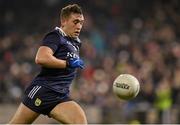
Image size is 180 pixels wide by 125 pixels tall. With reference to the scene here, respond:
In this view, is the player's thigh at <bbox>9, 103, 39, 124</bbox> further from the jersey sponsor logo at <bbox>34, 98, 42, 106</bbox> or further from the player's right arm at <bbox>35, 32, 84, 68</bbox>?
the player's right arm at <bbox>35, 32, 84, 68</bbox>

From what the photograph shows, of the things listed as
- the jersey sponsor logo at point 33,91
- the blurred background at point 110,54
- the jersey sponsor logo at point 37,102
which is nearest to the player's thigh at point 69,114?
the jersey sponsor logo at point 37,102

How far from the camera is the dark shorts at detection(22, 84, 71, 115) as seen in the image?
343 inches

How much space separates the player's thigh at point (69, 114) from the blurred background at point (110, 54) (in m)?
6.38

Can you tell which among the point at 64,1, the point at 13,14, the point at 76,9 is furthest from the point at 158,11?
the point at 76,9

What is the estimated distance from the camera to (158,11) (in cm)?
2042

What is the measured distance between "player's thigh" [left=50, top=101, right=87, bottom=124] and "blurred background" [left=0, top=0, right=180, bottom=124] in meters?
6.38

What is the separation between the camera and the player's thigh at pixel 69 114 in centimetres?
852

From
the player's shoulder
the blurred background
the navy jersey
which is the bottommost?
the blurred background

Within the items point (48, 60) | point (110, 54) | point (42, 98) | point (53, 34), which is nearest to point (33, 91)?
point (42, 98)

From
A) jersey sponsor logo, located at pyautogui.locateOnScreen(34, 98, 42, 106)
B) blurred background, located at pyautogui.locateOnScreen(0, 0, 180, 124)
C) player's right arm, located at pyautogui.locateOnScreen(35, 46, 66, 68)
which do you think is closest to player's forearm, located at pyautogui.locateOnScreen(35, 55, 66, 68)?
player's right arm, located at pyautogui.locateOnScreen(35, 46, 66, 68)

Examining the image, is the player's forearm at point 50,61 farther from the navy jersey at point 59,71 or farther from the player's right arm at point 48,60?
the navy jersey at point 59,71

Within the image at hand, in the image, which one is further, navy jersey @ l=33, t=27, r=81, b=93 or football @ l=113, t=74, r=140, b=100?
football @ l=113, t=74, r=140, b=100

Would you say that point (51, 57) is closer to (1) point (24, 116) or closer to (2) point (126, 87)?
(1) point (24, 116)

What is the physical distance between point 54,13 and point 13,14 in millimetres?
1355
